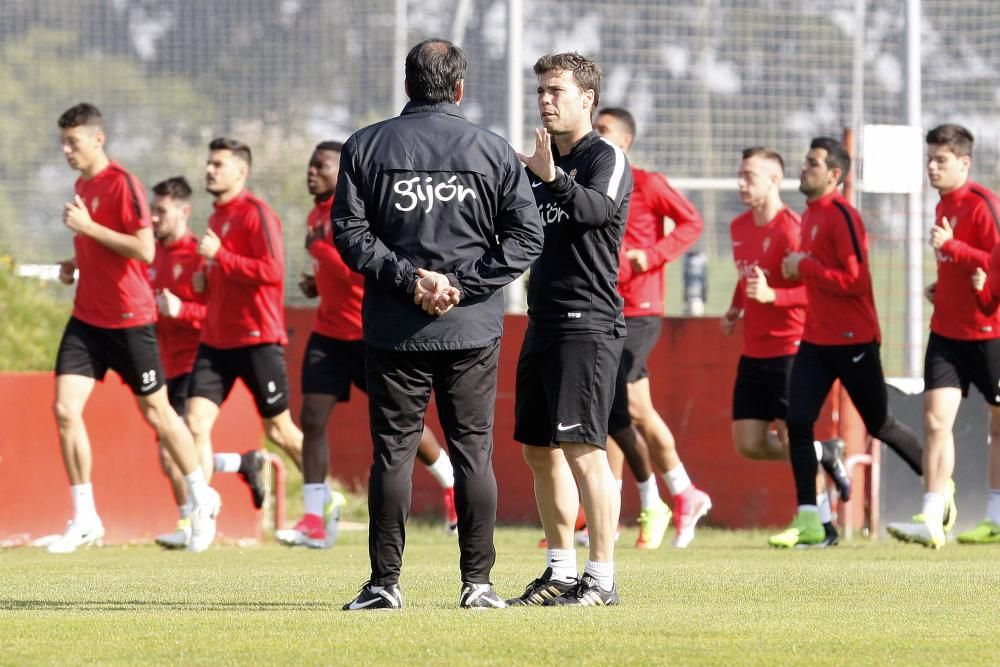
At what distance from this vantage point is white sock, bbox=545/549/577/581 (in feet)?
25.4

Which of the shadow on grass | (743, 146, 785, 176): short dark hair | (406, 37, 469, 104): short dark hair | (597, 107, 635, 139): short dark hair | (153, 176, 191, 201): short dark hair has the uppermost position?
(406, 37, 469, 104): short dark hair

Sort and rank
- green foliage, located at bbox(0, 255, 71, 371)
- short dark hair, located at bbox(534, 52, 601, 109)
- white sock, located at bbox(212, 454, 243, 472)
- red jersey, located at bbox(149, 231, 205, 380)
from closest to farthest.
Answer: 1. short dark hair, located at bbox(534, 52, 601, 109)
2. white sock, located at bbox(212, 454, 243, 472)
3. red jersey, located at bbox(149, 231, 205, 380)
4. green foliage, located at bbox(0, 255, 71, 371)

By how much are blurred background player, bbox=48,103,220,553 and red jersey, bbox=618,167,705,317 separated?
2981 mm

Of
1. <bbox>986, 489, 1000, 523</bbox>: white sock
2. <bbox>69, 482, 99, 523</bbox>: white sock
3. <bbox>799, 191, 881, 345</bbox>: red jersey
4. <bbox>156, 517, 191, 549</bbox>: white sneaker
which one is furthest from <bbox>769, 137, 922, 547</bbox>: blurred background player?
<bbox>69, 482, 99, 523</bbox>: white sock

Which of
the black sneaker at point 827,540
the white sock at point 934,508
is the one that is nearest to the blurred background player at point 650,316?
the black sneaker at point 827,540

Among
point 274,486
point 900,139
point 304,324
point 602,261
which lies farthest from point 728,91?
point 602,261

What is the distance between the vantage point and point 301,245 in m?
18.3

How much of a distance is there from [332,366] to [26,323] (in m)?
5.14

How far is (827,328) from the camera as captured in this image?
11750 mm

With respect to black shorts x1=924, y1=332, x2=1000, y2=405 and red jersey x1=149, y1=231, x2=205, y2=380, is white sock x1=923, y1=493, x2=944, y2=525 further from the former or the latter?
red jersey x1=149, y1=231, x2=205, y2=380

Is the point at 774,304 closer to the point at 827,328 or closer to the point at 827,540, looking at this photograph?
the point at 827,328

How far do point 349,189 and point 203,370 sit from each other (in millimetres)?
5413

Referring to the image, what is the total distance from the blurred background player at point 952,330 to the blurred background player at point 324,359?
3.10 meters

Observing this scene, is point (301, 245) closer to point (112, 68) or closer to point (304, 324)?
point (304, 324)
